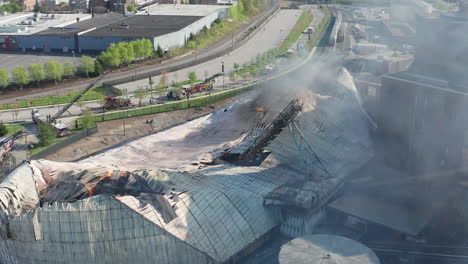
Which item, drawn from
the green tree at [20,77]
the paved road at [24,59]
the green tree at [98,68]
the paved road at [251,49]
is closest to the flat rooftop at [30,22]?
the paved road at [24,59]

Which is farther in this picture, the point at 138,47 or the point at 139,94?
the point at 138,47

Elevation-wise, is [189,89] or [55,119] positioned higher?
[189,89]

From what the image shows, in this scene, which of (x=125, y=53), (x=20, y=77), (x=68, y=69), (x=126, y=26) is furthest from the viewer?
(x=126, y=26)

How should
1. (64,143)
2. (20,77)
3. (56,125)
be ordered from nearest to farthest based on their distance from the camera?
1. (64,143)
2. (56,125)
3. (20,77)

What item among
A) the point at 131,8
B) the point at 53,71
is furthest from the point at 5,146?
the point at 131,8

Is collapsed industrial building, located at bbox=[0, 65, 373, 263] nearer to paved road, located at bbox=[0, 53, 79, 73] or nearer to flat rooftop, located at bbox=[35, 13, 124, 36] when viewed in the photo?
paved road, located at bbox=[0, 53, 79, 73]

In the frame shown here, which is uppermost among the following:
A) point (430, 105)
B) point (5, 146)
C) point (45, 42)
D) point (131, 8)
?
point (430, 105)

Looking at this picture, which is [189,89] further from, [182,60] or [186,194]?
[186,194]
